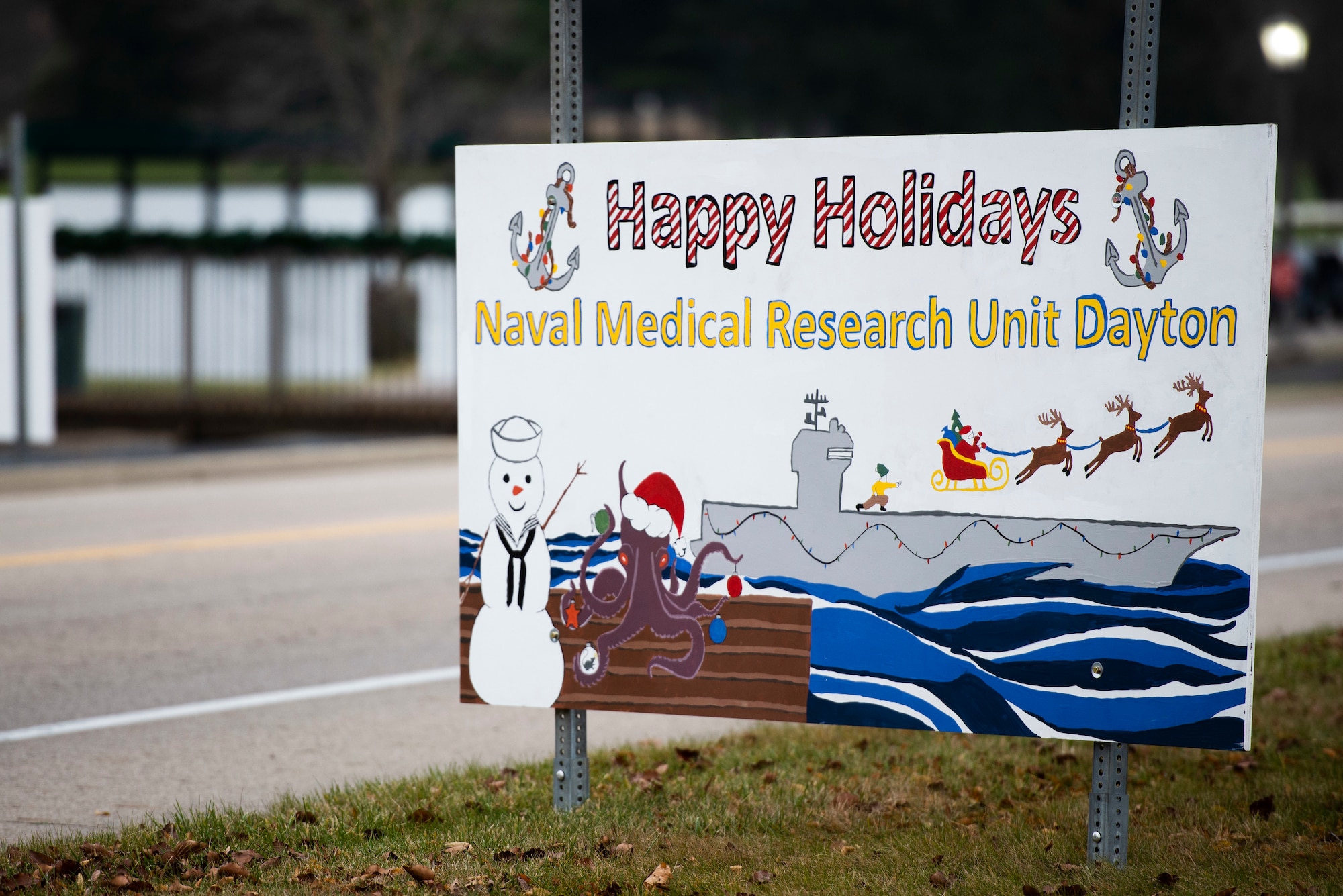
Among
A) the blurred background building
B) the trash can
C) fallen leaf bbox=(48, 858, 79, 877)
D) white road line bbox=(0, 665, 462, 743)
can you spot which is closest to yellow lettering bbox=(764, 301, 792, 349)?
white road line bbox=(0, 665, 462, 743)

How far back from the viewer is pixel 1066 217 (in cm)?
432

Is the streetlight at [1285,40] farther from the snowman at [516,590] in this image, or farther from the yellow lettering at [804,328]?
the snowman at [516,590]

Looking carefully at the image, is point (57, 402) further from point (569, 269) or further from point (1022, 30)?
point (1022, 30)

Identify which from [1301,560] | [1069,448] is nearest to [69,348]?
[1301,560]

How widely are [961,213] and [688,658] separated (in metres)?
1.62

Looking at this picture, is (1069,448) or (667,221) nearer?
(1069,448)

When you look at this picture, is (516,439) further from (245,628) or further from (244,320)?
(244,320)

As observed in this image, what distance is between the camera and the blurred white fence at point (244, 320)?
1758cm

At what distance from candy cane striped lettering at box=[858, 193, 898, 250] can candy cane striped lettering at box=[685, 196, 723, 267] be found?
1.45 feet

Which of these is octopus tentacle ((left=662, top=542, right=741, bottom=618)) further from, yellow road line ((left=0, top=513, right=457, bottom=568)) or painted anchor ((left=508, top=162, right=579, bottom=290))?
yellow road line ((left=0, top=513, right=457, bottom=568))

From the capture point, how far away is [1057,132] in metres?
4.26

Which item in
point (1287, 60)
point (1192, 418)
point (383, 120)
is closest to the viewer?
point (1192, 418)

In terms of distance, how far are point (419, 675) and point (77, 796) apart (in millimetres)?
2115

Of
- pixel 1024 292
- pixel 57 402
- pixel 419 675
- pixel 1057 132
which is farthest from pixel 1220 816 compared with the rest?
pixel 57 402
